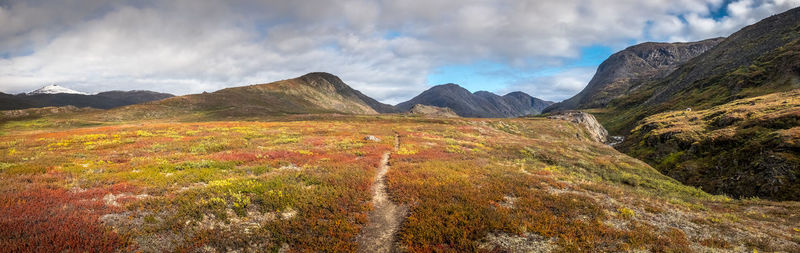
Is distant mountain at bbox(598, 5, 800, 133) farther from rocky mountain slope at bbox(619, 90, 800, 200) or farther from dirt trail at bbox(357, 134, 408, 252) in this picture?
dirt trail at bbox(357, 134, 408, 252)

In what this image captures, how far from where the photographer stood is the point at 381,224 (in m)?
12.5

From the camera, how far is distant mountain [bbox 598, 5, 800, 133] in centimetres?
10362

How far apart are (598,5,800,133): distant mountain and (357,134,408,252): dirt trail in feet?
474

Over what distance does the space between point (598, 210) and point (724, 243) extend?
4362 millimetres

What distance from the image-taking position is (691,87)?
153375 mm

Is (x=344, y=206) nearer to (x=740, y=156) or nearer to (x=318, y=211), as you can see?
→ (x=318, y=211)

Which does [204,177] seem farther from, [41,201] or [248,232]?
[248,232]

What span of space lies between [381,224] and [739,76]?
188m

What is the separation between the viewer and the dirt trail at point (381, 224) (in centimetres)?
1082

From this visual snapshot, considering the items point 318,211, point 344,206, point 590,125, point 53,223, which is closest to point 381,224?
point 344,206

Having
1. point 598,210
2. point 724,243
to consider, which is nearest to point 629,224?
point 598,210

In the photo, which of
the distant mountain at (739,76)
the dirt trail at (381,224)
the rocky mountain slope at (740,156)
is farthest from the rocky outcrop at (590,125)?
the dirt trail at (381,224)

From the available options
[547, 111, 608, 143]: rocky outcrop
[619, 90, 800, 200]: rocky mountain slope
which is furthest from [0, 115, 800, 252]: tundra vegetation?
[547, 111, 608, 143]: rocky outcrop

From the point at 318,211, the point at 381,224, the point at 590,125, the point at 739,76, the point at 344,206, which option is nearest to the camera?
the point at 381,224
